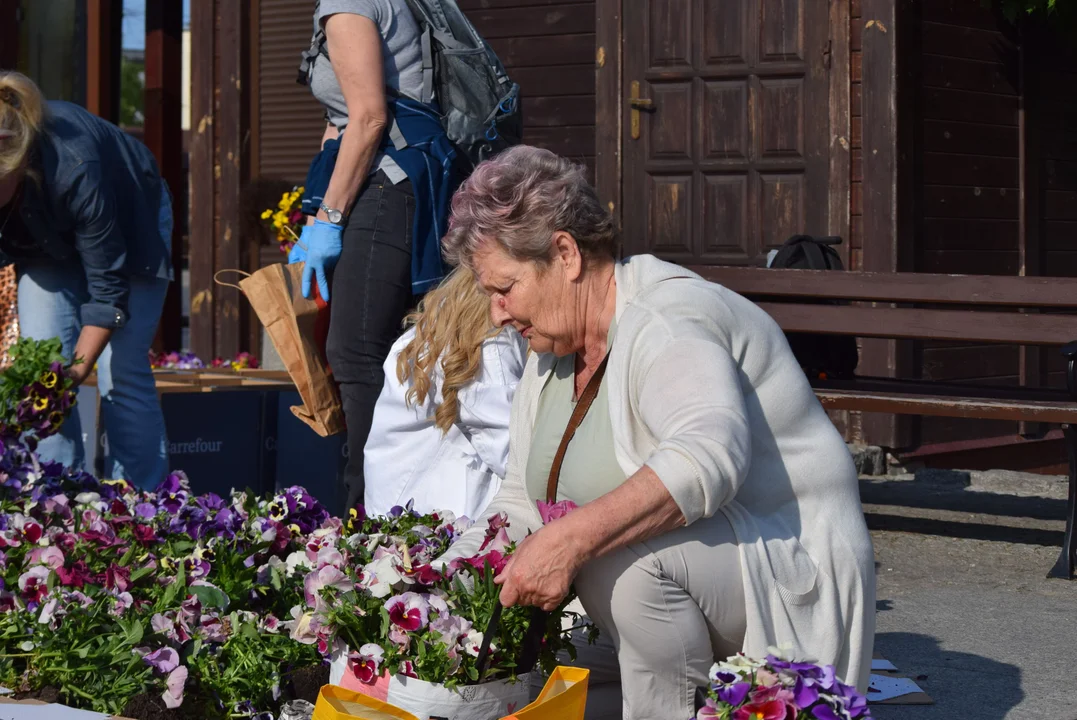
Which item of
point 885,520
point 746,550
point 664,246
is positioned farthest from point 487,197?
point 664,246

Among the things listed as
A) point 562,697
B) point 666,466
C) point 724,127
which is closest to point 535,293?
point 666,466

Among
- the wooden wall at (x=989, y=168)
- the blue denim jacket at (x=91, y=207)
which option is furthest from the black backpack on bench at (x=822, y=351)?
the blue denim jacket at (x=91, y=207)

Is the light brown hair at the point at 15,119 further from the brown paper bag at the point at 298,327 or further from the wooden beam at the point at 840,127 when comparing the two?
the wooden beam at the point at 840,127

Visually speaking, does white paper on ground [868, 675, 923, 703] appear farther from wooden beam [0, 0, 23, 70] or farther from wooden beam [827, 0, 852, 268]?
wooden beam [0, 0, 23, 70]

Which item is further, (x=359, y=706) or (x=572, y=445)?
(x=572, y=445)

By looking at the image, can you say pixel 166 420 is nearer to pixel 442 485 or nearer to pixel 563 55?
pixel 442 485

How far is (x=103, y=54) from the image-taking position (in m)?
9.33

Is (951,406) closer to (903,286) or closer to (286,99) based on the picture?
(903,286)

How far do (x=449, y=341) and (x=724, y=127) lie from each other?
12.3 ft

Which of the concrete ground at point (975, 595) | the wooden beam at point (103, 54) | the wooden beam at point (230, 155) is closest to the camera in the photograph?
the concrete ground at point (975, 595)

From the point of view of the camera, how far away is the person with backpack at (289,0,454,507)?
3.98 meters

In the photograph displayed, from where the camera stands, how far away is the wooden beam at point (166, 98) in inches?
361

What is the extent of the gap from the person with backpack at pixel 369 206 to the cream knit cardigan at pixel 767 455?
5.01 ft

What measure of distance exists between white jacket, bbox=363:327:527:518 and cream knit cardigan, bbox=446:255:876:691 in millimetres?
887
